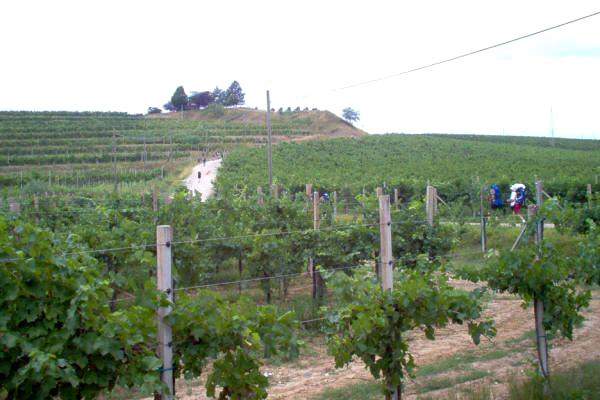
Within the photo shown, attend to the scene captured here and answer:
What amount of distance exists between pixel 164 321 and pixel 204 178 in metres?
45.2

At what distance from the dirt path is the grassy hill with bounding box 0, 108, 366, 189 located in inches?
93.3

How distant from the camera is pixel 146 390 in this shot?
3.61 metres

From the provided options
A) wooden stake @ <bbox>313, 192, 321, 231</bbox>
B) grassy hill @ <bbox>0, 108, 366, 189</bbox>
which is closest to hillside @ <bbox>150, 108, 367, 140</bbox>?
grassy hill @ <bbox>0, 108, 366, 189</bbox>

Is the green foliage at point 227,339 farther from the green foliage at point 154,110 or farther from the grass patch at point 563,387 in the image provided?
the green foliage at point 154,110

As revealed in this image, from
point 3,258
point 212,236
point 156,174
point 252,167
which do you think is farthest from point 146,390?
point 156,174

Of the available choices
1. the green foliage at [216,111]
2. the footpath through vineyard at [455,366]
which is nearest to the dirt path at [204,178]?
the green foliage at [216,111]

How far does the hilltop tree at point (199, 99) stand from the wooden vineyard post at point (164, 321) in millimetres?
102686

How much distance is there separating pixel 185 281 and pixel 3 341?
20.1 ft

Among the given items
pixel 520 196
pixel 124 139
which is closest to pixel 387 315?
pixel 520 196

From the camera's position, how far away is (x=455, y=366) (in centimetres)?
707

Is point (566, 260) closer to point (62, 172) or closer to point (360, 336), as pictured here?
point (360, 336)

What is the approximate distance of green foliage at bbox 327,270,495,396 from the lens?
15.9ft

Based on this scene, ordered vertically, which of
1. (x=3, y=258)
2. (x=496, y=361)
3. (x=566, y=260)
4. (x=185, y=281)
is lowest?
(x=496, y=361)

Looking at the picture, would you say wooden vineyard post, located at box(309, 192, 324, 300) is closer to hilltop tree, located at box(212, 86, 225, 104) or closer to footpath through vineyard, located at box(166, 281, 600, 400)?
footpath through vineyard, located at box(166, 281, 600, 400)
